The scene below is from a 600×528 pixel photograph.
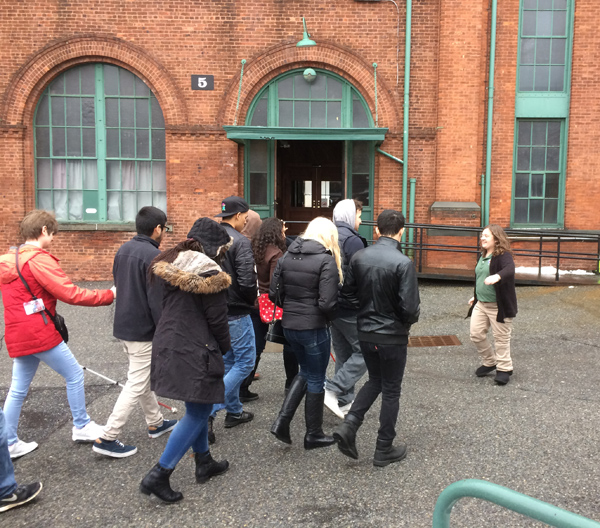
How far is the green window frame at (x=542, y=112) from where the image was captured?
1249 cm

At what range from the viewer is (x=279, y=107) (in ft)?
40.7

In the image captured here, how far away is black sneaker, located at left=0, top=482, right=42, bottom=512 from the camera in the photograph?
353 cm

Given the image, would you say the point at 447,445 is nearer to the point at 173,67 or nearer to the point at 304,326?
→ the point at 304,326

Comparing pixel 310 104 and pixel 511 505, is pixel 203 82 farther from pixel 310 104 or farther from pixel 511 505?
pixel 511 505

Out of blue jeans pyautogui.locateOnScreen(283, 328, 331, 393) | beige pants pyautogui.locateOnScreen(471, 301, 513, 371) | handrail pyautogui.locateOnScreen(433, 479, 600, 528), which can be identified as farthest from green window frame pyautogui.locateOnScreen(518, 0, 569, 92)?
handrail pyautogui.locateOnScreen(433, 479, 600, 528)

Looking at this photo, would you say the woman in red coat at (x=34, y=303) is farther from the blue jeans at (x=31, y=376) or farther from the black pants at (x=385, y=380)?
A: the black pants at (x=385, y=380)

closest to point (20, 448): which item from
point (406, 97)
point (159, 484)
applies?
point (159, 484)

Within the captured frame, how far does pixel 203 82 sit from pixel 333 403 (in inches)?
350

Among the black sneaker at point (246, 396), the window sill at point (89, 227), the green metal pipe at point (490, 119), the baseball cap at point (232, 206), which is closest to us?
the baseball cap at point (232, 206)

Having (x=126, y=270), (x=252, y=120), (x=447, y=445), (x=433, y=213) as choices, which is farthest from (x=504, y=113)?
(x=126, y=270)

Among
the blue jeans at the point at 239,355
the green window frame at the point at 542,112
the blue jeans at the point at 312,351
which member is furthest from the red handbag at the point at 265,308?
the green window frame at the point at 542,112

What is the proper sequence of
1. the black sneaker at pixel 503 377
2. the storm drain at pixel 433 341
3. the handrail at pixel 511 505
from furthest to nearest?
the storm drain at pixel 433 341
the black sneaker at pixel 503 377
the handrail at pixel 511 505

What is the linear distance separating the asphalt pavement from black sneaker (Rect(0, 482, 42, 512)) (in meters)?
0.08

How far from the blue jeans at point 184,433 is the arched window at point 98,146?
9540 mm
